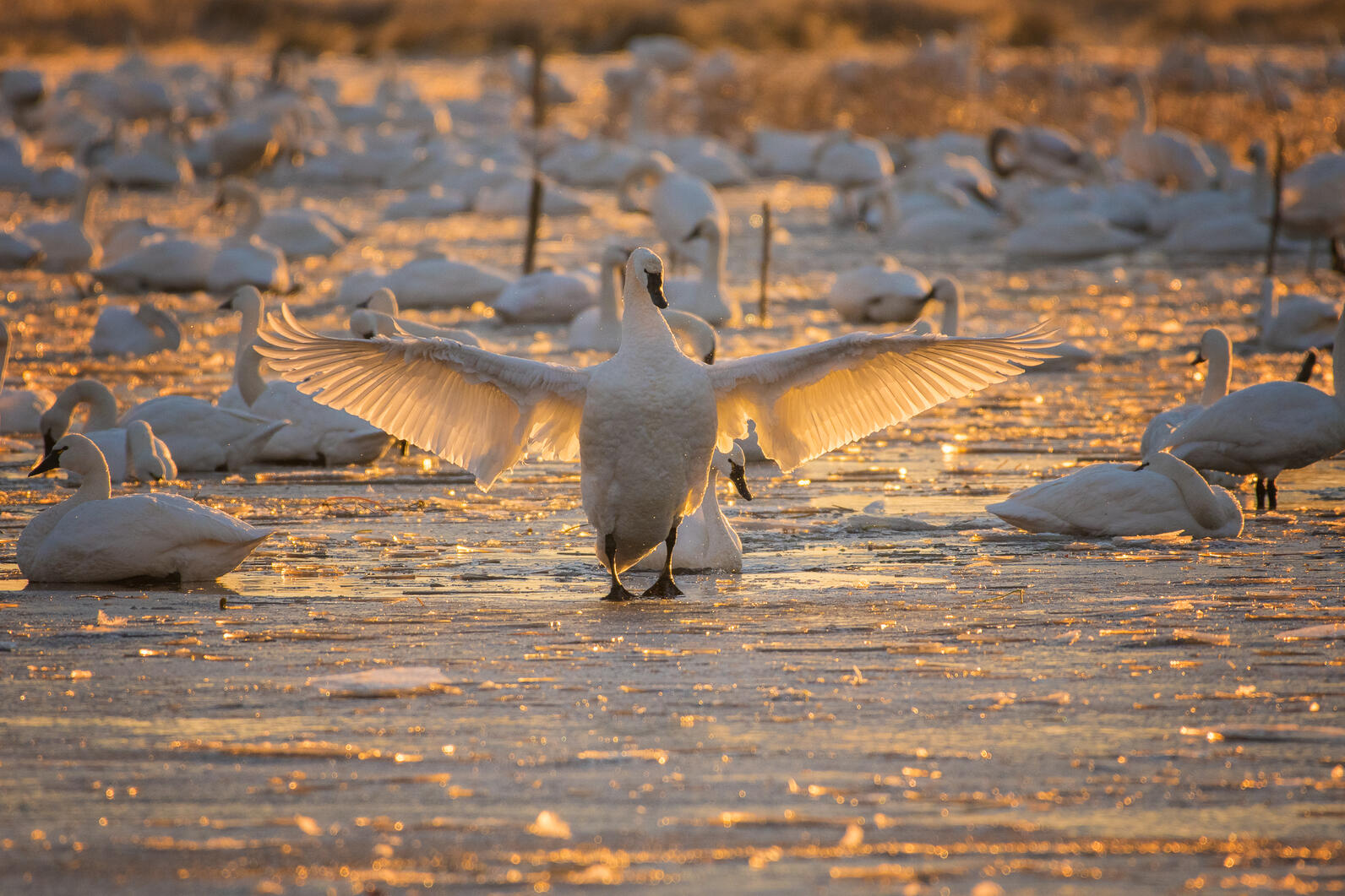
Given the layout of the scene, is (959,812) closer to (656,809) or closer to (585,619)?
(656,809)

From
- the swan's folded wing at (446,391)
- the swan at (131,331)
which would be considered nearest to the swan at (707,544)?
the swan's folded wing at (446,391)

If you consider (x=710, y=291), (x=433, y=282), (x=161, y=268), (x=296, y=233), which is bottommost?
(x=710, y=291)

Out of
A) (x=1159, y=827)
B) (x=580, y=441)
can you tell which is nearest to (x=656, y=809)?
→ (x=1159, y=827)

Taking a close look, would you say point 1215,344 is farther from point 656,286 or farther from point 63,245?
point 63,245

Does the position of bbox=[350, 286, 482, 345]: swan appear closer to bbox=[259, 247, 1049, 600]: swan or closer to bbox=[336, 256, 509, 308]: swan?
bbox=[259, 247, 1049, 600]: swan

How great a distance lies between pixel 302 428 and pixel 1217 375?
5.25 m

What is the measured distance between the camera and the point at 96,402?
33.9 ft

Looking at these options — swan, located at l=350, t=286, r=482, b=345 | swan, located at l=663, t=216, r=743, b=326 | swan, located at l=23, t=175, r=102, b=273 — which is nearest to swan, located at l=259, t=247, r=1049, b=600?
swan, located at l=350, t=286, r=482, b=345

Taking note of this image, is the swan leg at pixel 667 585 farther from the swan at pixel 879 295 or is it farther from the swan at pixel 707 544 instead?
the swan at pixel 879 295

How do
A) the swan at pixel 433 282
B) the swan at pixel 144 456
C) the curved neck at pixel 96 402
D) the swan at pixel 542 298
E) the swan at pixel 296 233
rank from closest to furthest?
the swan at pixel 144 456, the curved neck at pixel 96 402, the swan at pixel 542 298, the swan at pixel 433 282, the swan at pixel 296 233

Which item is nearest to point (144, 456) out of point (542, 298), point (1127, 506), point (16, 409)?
point (16, 409)

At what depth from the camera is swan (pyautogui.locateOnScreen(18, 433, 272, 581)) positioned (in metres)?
7.27

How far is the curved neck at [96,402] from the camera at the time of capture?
10.2 m

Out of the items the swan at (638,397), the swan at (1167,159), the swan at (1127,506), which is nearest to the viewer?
the swan at (638,397)
